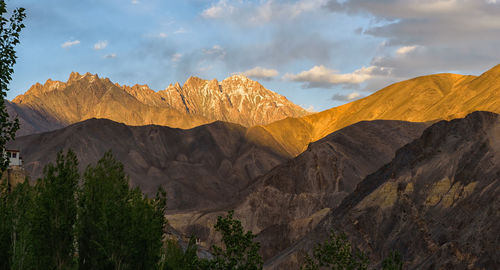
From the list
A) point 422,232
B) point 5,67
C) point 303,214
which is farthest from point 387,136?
point 5,67

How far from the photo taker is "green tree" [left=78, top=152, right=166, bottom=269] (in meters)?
23.3

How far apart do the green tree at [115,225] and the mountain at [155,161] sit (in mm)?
127806

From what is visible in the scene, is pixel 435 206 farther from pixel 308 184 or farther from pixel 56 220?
pixel 308 184

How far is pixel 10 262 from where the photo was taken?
82.7 feet

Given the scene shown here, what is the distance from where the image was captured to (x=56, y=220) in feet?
82.2

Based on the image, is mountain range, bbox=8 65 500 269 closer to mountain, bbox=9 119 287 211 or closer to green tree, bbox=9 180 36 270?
mountain, bbox=9 119 287 211

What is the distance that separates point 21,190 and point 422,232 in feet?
170

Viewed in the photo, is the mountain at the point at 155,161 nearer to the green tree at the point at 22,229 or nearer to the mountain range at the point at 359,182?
the mountain range at the point at 359,182

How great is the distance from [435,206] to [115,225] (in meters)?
55.9

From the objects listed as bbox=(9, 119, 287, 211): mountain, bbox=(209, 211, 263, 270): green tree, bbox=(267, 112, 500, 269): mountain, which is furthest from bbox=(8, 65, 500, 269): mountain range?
bbox=(209, 211, 263, 270): green tree

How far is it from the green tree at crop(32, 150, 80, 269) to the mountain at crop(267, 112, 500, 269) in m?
45.3

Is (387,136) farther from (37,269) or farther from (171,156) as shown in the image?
(37,269)

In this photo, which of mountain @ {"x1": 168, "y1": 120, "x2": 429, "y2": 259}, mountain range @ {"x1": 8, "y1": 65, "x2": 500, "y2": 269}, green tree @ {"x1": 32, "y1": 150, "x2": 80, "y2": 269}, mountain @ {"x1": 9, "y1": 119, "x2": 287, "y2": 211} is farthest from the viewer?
mountain @ {"x1": 9, "y1": 119, "x2": 287, "y2": 211}

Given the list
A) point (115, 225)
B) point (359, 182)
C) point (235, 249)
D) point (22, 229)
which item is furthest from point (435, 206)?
point (235, 249)
